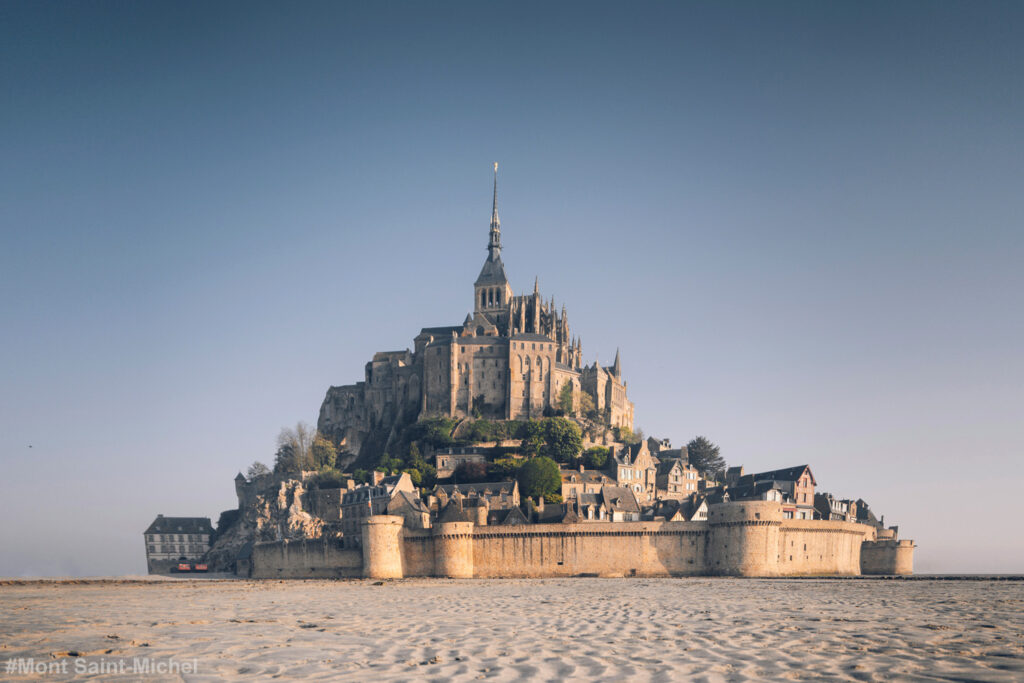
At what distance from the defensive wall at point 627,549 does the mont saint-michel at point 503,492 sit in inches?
4.1

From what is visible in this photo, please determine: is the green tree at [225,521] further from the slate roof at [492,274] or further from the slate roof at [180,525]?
the slate roof at [492,274]

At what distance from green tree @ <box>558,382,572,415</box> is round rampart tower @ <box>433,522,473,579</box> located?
33.5m

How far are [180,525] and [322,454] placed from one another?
63.4ft

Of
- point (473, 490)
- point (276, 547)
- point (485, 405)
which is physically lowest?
point (276, 547)

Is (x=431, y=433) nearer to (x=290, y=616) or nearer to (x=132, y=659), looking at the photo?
(x=290, y=616)

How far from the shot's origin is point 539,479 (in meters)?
69.2

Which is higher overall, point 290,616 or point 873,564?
point 290,616

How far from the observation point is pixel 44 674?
1258 cm

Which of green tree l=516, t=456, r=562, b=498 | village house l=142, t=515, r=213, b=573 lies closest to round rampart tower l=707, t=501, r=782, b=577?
green tree l=516, t=456, r=562, b=498

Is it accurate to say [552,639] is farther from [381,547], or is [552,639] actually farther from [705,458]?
[705,458]

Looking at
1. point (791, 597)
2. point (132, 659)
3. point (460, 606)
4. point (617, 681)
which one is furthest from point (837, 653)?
point (791, 597)

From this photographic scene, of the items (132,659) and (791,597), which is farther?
(791,597)

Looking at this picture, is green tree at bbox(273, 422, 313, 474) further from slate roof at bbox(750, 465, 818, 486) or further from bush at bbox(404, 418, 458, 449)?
slate roof at bbox(750, 465, 818, 486)

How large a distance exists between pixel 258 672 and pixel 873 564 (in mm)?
59451
